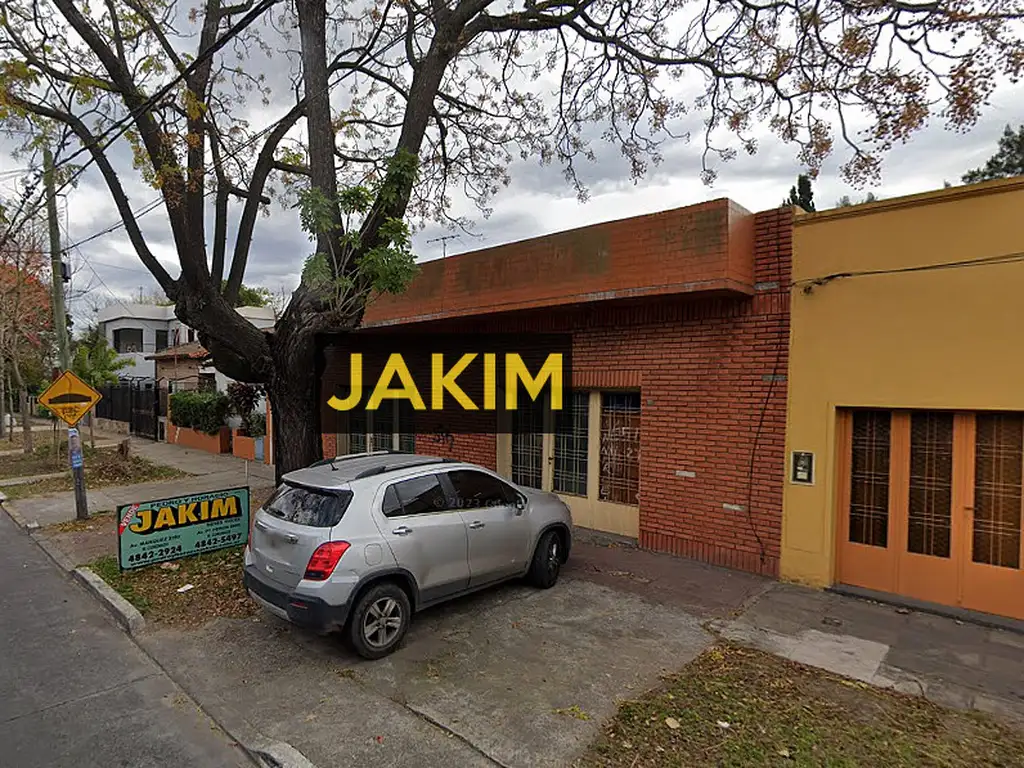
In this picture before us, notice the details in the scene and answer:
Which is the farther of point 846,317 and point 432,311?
point 432,311

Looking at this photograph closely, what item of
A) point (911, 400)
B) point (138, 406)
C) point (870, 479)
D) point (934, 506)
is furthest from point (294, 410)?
point (138, 406)

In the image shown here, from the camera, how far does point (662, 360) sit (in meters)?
7.86

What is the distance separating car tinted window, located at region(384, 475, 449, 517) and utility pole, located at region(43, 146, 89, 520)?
8.05 meters

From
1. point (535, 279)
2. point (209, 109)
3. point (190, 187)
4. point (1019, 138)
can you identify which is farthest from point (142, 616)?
point (1019, 138)

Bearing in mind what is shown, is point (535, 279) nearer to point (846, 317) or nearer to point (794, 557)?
point (846, 317)

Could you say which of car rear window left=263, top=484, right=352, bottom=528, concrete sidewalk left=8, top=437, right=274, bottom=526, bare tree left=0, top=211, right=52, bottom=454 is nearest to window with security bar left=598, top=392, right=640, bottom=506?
car rear window left=263, top=484, right=352, bottom=528

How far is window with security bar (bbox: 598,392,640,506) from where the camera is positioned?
8547 millimetres

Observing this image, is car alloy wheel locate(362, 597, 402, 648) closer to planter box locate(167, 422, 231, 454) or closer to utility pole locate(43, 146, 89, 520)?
utility pole locate(43, 146, 89, 520)

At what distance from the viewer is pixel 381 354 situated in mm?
12992

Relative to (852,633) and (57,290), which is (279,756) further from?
(57,290)

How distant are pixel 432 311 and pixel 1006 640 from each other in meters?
8.30

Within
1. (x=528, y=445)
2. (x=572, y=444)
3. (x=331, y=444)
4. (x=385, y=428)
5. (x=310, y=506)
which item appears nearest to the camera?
(x=310, y=506)

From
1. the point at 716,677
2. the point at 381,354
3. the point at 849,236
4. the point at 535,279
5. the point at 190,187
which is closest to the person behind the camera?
the point at 716,677

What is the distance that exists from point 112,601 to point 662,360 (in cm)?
695
